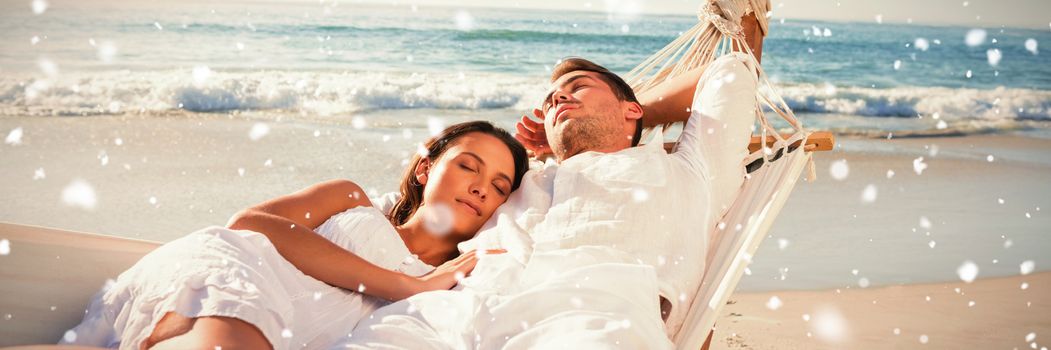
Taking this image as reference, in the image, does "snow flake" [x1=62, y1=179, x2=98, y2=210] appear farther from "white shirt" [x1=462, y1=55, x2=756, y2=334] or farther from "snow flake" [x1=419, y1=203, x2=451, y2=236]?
"white shirt" [x1=462, y1=55, x2=756, y2=334]

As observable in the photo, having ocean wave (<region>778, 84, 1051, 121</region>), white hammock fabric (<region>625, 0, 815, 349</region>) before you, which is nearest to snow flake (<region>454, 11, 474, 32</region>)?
ocean wave (<region>778, 84, 1051, 121</region>)

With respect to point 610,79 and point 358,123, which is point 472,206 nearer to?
point 610,79

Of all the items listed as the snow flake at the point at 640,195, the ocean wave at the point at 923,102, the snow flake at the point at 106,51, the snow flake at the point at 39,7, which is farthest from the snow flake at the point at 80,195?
the snow flake at the point at 39,7

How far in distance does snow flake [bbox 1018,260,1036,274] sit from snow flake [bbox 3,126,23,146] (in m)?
6.75

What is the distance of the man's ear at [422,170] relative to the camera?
7.66ft

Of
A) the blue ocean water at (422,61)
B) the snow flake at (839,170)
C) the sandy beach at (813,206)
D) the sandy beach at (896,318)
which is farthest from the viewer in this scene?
the blue ocean water at (422,61)

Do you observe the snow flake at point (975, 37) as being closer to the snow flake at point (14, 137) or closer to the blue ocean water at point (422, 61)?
the blue ocean water at point (422, 61)

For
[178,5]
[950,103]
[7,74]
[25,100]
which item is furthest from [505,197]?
[178,5]

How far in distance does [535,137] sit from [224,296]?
124 cm

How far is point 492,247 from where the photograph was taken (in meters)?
2.11

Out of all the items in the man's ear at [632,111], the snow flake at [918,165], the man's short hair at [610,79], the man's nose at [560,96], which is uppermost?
the snow flake at [918,165]

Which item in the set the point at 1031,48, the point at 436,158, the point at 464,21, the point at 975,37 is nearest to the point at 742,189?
the point at 436,158

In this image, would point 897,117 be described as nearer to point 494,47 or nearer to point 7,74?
point 494,47

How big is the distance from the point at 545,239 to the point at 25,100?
28.7 ft
